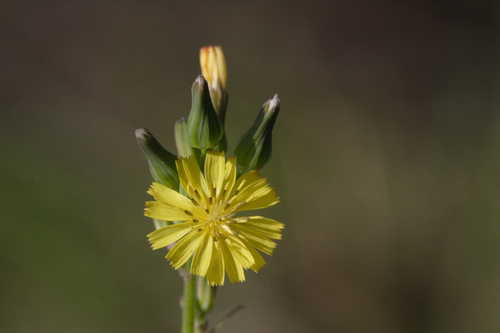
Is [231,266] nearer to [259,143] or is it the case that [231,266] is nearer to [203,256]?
[203,256]

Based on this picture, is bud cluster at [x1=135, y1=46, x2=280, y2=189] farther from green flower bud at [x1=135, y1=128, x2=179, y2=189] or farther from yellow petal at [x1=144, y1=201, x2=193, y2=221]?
yellow petal at [x1=144, y1=201, x2=193, y2=221]

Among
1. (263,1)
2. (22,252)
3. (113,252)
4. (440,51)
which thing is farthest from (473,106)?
(22,252)

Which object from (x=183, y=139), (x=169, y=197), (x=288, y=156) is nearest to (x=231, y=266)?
(x=169, y=197)

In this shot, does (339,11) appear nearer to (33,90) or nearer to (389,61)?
(389,61)

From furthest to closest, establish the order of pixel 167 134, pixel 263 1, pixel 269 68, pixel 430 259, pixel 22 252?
pixel 263 1 → pixel 269 68 → pixel 167 134 → pixel 430 259 → pixel 22 252

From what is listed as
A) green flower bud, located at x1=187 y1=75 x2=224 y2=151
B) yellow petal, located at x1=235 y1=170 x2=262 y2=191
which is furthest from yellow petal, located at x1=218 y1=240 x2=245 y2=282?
green flower bud, located at x1=187 y1=75 x2=224 y2=151

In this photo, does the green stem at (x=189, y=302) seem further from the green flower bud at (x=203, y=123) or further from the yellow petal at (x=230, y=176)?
the green flower bud at (x=203, y=123)
